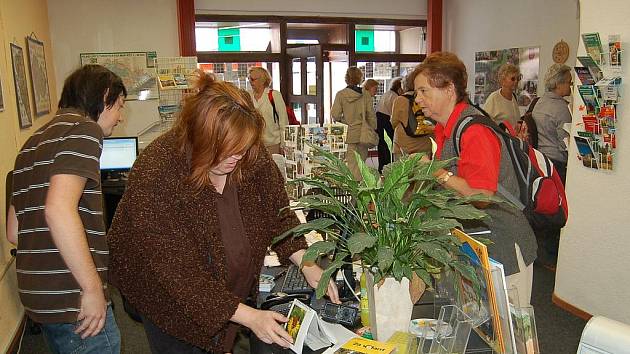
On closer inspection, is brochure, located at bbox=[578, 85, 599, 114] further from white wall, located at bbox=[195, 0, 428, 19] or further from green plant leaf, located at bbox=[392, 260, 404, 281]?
white wall, located at bbox=[195, 0, 428, 19]

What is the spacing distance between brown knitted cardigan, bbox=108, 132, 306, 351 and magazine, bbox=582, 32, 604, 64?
2.26 m

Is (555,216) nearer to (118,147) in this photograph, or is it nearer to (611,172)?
(611,172)

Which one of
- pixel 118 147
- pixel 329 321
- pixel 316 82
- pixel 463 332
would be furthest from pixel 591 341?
pixel 316 82

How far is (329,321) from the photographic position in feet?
4.99

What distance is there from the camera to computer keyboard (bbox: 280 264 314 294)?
182 centimetres

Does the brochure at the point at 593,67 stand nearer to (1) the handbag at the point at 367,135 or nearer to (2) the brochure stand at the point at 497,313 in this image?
(2) the brochure stand at the point at 497,313

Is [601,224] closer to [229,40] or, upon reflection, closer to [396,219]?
[396,219]

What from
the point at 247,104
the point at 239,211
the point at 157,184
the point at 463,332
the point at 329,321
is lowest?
the point at 329,321

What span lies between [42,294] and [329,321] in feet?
2.94

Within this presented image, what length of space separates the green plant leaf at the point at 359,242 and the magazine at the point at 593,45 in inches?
91.9

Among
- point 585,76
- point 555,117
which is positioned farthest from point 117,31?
point 585,76

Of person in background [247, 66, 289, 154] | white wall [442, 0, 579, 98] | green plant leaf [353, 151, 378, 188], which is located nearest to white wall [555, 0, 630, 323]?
green plant leaf [353, 151, 378, 188]

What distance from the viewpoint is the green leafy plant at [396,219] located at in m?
1.23

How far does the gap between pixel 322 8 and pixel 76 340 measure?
20.1 feet
